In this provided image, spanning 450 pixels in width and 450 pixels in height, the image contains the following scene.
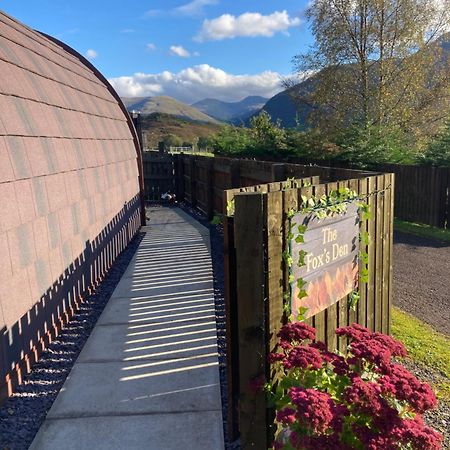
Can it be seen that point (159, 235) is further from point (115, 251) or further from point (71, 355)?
point (71, 355)

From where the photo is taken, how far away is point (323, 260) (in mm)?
3627

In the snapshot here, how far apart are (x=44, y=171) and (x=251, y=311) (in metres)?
3.56

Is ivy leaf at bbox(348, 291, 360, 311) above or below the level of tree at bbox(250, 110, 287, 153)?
below

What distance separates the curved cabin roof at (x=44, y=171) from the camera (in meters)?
4.45

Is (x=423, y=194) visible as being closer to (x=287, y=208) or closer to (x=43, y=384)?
(x=287, y=208)

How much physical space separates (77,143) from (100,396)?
4.37 meters

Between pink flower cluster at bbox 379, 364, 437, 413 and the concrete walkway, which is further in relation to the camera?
the concrete walkway

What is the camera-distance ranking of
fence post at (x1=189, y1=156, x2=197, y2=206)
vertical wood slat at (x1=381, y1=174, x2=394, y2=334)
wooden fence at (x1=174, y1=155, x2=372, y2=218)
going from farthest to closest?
fence post at (x1=189, y1=156, x2=197, y2=206) → wooden fence at (x1=174, y1=155, x2=372, y2=218) → vertical wood slat at (x1=381, y1=174, x2=394, y2=334)

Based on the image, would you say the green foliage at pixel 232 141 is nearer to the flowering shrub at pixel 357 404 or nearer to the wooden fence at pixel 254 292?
the wooden fence at pixel 254 292

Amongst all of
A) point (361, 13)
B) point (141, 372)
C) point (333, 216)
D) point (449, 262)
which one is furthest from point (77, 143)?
point (361, 13)

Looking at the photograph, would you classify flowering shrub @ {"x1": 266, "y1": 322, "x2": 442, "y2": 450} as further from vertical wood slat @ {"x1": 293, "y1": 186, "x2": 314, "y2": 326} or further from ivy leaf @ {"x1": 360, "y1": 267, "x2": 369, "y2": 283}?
ivy leaf @ {"x1": 360, "y1": 267, "x2": 369, "y2": 283}

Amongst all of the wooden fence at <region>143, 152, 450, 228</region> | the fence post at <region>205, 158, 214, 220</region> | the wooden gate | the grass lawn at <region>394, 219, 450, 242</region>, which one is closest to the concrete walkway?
the wooden fence at <region>143, 152, 450, 228</region>

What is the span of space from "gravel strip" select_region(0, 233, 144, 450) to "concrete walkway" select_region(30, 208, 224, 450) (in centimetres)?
12

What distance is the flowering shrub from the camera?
222 centimetres
